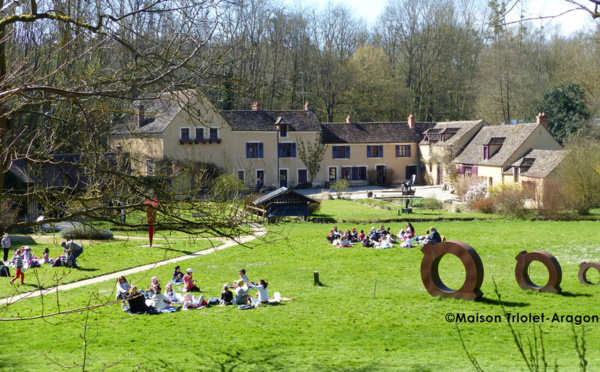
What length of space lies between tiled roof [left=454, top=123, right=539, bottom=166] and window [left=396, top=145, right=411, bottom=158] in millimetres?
6110

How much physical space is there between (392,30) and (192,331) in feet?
215

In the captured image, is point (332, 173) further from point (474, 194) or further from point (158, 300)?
point (158, 300)

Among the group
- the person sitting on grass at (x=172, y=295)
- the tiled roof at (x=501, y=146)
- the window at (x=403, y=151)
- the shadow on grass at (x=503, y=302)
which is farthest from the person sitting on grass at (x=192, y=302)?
the window at (x=403, y=151)

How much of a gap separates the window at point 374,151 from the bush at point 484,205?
755 inches

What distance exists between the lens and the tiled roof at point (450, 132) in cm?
5522

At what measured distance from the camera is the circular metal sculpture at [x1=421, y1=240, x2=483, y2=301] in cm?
1708

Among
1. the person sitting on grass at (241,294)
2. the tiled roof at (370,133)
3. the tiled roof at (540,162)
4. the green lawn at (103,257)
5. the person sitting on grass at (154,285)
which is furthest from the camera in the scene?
the tiled roof at (370,133)

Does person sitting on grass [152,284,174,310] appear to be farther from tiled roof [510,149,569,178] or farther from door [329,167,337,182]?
door [329,167,337,182]

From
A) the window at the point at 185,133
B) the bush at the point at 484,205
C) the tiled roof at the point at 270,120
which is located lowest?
the bush at the point at 484,205

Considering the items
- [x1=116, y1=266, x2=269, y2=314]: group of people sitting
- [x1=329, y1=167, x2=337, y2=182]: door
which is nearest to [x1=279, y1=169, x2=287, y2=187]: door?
[x1=329, y1=167, x2=337, y2=182]: door

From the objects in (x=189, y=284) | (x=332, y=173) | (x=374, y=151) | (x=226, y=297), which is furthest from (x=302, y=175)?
(x=226, y=297)

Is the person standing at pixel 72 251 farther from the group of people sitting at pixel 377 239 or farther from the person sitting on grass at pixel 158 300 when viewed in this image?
the group of people sitting at pixel 377 239

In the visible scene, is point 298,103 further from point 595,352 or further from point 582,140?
point 595,352

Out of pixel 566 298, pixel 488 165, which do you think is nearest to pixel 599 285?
pixel 566 298
